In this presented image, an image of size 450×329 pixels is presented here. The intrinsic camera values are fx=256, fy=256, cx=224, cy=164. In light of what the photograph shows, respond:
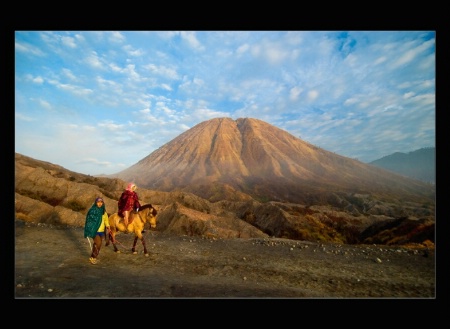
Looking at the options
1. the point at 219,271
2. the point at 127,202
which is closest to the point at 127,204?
the point at 127,202

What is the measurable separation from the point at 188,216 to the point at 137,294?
1307 cm

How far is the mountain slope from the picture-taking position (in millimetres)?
67938

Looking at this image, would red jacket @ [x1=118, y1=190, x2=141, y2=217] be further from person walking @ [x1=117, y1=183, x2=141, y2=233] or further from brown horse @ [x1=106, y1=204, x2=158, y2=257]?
brown horse @ [x1=106, y1=204, x2=158, y2=257]

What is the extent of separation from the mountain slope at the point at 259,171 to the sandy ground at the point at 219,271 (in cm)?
4165

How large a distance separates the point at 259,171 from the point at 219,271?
91.7 metres

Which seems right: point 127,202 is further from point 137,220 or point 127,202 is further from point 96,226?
point 96,226

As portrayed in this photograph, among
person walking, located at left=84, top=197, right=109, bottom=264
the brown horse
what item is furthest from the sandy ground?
the brown horse

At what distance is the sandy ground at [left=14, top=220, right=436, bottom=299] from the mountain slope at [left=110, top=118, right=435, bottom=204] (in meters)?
41.6

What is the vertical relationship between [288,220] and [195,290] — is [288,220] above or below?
below

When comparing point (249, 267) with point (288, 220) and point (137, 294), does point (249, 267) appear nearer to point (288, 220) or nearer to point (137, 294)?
point (137, 294)
